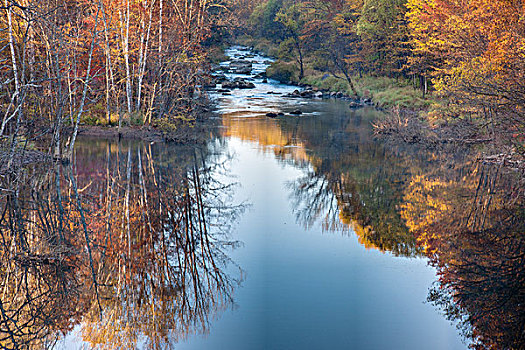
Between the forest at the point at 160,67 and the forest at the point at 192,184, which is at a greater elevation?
the forest at the point at 160,67

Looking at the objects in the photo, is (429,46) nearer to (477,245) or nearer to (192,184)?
(192,184)

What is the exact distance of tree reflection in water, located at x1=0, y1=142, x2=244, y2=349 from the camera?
6195 millimetres

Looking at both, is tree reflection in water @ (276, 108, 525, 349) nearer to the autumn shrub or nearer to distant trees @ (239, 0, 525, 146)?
distant trees @ (239, 0, 525, 146)

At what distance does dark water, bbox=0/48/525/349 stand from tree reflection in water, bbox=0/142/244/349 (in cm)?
3

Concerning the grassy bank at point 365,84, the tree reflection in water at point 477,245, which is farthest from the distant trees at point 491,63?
the grassy bank at point 365,84

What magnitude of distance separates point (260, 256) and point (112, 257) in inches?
95.7

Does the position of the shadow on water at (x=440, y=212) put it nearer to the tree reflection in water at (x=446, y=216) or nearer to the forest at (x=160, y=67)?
the tree reflection in water at (x=446, y=216)

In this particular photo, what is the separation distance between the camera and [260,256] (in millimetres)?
8898

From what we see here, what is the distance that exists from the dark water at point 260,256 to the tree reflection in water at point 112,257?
0.03 m

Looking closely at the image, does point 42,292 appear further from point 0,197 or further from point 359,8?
point 359,8

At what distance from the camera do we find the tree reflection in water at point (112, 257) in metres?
6.20

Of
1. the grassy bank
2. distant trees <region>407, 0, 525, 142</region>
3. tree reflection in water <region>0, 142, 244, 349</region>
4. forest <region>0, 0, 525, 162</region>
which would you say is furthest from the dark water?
the grassy bank

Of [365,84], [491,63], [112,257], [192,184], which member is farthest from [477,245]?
[365,84]

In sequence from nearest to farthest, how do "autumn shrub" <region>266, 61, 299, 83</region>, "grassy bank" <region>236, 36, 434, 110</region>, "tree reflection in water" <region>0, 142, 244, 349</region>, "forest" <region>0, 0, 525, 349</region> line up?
"tree reflection in water" <region>0, 142, 244, 349</region>, "forest" <region>0, 0, 525, 349</region>, "grassy bank" <region>236, 36, 434, 110</region>, "autumn shrub" <region>266, 61, 299, 83</region>
